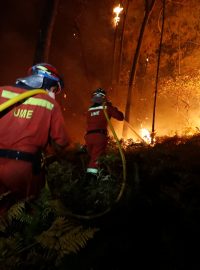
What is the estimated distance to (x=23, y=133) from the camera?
12.5 feet

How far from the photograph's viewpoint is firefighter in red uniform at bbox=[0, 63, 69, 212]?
3.74m

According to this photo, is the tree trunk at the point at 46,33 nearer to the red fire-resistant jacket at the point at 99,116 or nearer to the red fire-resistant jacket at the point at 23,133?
the red fire-resistant jacket at the point at 99,116

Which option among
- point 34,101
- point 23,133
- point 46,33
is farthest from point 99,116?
point 46,33

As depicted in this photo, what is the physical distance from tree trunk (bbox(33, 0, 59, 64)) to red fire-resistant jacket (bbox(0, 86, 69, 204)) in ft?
27.1

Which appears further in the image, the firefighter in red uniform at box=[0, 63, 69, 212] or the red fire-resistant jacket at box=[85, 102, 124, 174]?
the red fire-resistant jacket at box=[85, 102, 124, 174]

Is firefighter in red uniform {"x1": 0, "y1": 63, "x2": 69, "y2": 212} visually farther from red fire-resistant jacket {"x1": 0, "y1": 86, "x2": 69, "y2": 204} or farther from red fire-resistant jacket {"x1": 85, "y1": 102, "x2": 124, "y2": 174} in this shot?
red fire-resistant jacket {"x1": 85, "y1": 102, "x2": 124, "y2": 174}

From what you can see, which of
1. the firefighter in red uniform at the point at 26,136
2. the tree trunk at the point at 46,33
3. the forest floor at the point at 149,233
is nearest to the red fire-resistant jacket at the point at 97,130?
the forest floor at the point at 149,233

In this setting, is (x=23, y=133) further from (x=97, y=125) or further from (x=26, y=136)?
(x=97, y=125)

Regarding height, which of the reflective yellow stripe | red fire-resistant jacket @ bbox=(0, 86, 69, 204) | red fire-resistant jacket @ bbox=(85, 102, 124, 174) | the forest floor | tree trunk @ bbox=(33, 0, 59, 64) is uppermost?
tree trunk @ bbox=(33, 0, 59, 64)

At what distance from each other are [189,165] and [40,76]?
13.5ft

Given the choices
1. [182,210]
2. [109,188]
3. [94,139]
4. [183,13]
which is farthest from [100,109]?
[183,13]

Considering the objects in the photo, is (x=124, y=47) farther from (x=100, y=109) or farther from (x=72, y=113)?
(x=100, y=109)

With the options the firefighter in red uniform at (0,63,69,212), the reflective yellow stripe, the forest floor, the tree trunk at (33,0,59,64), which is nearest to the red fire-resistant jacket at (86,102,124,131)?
the forest floor

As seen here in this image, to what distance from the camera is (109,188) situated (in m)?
4.82
